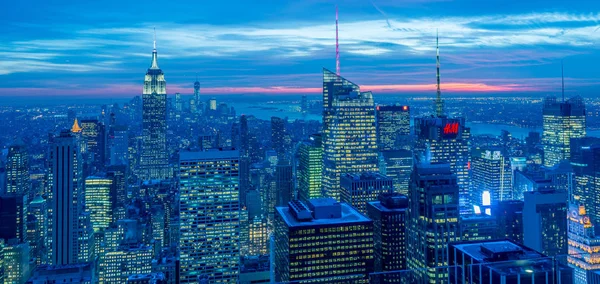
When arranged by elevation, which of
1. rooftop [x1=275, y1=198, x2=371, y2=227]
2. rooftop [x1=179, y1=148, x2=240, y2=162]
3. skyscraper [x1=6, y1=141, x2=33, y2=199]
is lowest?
rooftop [x1=275, y1=198, x2=371, y2=227]

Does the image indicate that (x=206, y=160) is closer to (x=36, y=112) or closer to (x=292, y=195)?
(x=36, y=112)

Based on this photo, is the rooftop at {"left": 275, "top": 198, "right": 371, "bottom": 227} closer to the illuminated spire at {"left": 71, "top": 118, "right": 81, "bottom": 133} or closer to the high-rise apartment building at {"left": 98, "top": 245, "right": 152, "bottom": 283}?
the high-rise apartment building at {"left": 98, "top": 245, "right": 152, "bottom": 283}

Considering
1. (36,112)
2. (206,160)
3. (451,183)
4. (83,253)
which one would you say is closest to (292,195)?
(206,160)

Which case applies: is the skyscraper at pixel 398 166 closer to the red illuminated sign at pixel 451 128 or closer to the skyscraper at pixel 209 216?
the red illuminated sign at pixel 451 128

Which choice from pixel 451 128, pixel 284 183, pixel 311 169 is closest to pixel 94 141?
pixel 284 183

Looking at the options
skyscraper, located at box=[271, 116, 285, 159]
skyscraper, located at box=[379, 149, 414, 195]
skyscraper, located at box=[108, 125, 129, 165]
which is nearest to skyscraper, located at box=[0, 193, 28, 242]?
skyscraper, located at box=[108, 125, 129, 165]

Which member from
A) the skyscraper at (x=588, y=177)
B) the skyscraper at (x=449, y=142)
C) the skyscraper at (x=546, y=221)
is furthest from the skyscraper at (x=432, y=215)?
the skyscraper at (x=449, y=142)
